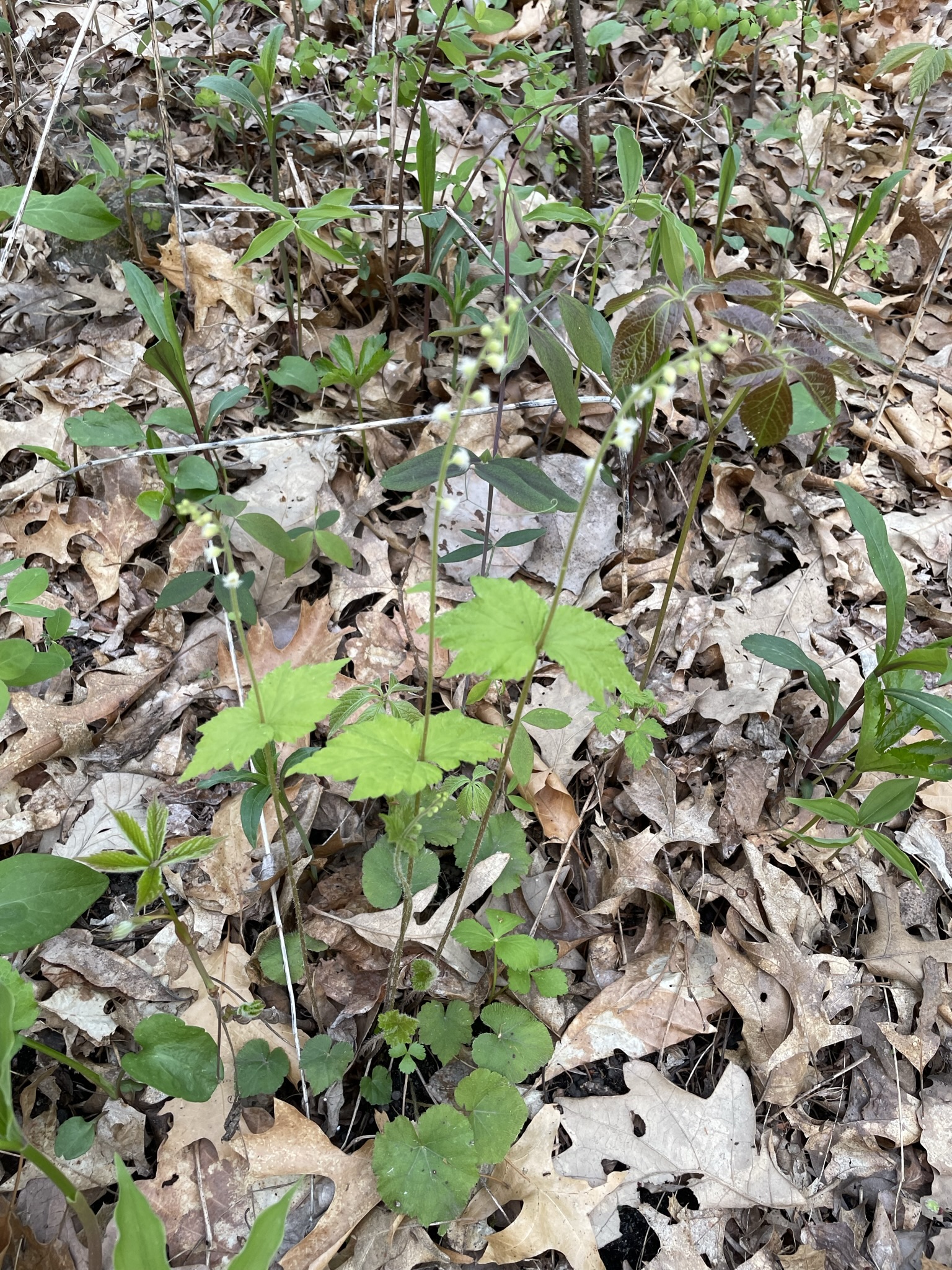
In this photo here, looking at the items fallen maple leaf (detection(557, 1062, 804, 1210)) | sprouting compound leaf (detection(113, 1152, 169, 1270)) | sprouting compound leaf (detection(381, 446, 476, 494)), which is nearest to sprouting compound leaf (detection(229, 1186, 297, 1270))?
sprouting compound leaf (detection(113, 1152, 169, 1270))

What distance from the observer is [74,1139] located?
1485mm

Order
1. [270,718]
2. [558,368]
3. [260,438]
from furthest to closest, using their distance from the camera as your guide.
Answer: [260,438], [558,368], [270,718]

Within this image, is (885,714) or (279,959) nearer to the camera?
(279,959)

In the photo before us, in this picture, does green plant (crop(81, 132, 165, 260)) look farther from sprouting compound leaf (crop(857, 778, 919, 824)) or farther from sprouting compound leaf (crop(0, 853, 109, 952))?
sprouting compound leaf (crop(857, 778, 919, 824))

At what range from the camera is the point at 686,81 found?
3.69m

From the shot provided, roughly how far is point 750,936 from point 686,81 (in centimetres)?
380

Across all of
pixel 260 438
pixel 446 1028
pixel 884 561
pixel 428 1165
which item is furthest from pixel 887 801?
pixel 260 438

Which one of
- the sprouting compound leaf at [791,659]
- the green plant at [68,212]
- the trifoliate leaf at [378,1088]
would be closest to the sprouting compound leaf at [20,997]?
the trifoliate leaf at [378,1088]

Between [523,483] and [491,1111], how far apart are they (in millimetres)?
1408

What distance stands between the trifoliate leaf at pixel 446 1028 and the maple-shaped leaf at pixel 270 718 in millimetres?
802

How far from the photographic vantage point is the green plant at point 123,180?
2.74 meters

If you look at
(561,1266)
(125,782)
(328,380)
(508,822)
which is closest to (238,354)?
(328,380)

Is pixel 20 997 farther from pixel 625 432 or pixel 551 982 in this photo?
pixel 625 432

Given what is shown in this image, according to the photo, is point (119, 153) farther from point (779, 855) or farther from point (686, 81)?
point (779, 855)
